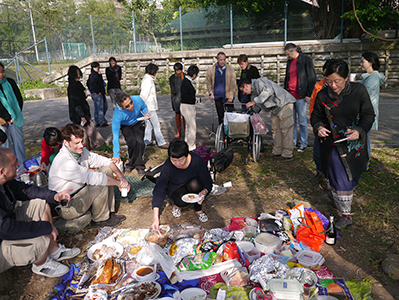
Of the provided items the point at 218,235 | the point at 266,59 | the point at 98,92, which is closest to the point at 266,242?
the point at 218,235

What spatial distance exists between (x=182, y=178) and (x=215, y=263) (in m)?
1.21

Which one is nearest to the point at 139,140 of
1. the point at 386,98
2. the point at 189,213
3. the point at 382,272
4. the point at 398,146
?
the point at 189,213

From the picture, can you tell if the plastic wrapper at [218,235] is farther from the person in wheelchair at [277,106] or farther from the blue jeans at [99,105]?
the blue jeans at [99,105]

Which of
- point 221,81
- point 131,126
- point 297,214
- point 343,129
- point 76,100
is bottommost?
point 297,214

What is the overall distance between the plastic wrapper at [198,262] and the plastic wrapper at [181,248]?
5 cm

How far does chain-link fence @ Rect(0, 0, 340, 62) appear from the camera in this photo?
15281mm

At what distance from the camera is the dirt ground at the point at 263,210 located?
3.02 meters

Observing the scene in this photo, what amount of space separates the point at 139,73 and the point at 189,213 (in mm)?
12761

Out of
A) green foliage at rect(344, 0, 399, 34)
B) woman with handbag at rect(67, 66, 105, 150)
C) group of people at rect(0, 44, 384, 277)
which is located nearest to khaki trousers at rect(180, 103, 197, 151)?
group of people at rect(0, 44, 384, 277)

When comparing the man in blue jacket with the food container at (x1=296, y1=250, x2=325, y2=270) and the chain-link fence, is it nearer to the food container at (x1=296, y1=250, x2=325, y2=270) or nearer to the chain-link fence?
the food container at (x1=296, y1=250, x2=325, y2=270)

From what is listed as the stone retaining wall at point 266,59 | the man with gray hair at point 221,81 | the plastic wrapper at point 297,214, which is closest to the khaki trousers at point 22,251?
the plastic wrapper at point 297,214

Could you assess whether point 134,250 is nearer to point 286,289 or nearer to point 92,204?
point 92,204

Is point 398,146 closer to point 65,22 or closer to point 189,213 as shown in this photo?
point 189,213

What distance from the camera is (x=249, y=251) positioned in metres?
3.18
